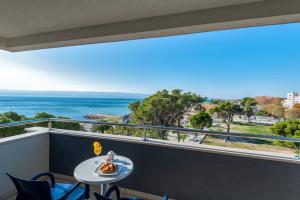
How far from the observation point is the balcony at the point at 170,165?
6.40ft

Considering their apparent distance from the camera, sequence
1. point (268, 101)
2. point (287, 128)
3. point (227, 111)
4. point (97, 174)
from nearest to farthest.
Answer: point (97, 174), point (287, 128), point (268, 101), point (227, 111)

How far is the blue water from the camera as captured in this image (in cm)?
1994

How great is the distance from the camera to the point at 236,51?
50.4 feet

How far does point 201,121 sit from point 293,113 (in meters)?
4.62

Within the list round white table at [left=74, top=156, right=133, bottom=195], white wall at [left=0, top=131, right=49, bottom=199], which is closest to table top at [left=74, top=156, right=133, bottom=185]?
round white table at [left=74, top=156, right=133, bottom=195]

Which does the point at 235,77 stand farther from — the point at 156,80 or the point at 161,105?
the point at 161,105

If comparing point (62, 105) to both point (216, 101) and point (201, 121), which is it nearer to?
point (201, 121)

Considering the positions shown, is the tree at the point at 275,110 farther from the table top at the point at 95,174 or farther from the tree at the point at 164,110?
the table top at the point at 95,174

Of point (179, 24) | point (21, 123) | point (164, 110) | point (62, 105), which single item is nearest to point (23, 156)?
point (21, 123)

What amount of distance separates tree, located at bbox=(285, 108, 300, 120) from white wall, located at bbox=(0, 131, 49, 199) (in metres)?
10.3

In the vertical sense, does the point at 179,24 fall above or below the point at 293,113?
above

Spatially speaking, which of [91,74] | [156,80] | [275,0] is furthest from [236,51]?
[275,0]

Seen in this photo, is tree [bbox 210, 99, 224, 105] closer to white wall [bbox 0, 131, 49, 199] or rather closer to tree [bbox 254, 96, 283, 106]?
tree [bbox 254, 96, 283, 106]

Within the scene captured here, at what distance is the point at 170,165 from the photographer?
91.0 inches
